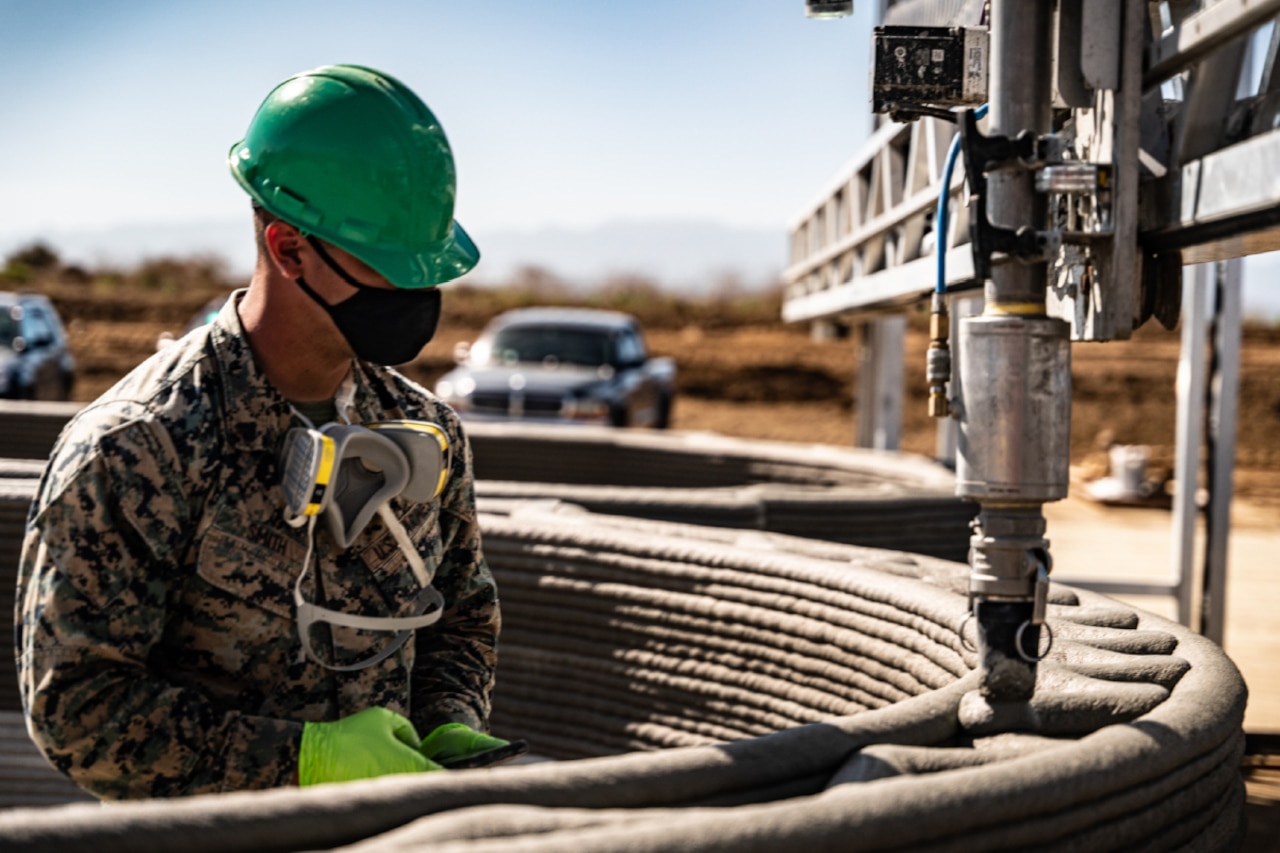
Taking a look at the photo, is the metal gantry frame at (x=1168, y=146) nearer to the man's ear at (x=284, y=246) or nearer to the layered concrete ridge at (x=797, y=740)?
the layered concrete ridge at (x=797, y=740)

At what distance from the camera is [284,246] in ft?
7.54

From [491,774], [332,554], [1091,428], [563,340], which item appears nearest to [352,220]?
[332,554]

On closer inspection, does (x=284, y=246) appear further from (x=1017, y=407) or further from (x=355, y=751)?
(x=1017, y=407)

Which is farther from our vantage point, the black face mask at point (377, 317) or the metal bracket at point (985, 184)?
the black face mask at point (377, 317)

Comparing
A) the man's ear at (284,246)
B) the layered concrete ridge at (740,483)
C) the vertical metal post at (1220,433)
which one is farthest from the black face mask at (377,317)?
the vertical metal post at (1220,433)

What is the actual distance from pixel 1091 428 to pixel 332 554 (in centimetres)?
2386

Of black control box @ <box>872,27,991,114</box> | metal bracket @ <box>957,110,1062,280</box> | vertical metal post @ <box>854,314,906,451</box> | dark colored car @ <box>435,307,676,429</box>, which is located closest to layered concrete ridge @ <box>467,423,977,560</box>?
vertical metal post @ <box>854,314,906,451</box>

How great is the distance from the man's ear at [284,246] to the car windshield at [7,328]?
13.6 metres

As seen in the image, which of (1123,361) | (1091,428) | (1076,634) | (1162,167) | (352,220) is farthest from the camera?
(1123,361)

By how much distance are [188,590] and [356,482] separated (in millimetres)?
296

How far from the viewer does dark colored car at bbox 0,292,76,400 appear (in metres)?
14.1

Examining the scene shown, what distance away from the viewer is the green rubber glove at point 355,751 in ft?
6.86

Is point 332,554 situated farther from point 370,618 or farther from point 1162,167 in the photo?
point 1162,167

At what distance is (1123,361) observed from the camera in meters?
28.9
